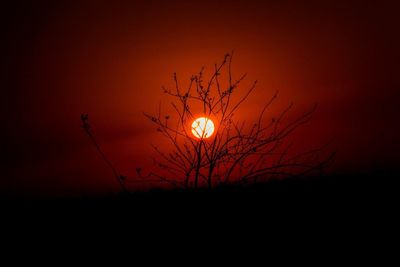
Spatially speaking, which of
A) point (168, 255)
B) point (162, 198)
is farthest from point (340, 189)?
point (168, 255)

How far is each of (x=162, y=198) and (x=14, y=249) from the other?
332cm

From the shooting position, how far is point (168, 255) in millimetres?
5887

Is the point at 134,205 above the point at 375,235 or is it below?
above

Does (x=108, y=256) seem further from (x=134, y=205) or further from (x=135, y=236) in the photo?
(x=134, y=205)

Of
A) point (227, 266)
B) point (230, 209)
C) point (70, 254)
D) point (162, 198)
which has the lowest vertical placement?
point (227, 266)

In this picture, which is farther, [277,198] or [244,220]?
[277,198]

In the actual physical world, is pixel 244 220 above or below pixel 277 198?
below

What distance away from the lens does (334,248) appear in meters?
5.82

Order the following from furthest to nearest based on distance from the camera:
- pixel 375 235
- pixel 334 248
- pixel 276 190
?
pixel 276 190, pixel 375 235, pixel 334 248

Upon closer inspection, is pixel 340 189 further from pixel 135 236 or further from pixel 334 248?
pixel 135 236

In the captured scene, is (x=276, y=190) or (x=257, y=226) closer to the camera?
(x=257, y=226)

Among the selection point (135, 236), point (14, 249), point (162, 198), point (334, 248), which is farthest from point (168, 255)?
point (14, 249)

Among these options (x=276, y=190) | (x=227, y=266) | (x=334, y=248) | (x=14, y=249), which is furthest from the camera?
(x=276, y=190)

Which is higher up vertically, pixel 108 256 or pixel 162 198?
pixel 162 198
